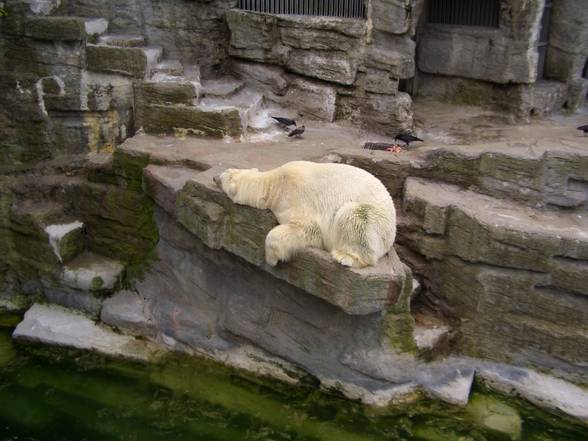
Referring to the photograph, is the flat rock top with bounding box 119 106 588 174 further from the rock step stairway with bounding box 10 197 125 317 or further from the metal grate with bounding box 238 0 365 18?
the metal grate with bounding box 238 0 365 18

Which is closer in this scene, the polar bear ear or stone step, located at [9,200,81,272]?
the polar bear ear

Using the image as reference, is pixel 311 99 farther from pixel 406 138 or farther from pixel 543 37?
pixel 543 37

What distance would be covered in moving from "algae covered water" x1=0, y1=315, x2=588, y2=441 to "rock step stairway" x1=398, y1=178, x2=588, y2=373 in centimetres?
78

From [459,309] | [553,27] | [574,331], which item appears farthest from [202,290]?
[553,27]

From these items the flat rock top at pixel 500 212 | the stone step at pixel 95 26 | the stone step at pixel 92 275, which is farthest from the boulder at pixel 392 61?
the stone step at pixel 92 275

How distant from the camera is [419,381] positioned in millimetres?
7359

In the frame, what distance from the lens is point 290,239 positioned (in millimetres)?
6465

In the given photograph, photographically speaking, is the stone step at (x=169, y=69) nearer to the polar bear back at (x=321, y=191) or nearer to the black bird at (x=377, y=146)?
the black bird at (x=377, y=146)

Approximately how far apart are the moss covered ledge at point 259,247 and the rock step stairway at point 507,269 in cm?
105

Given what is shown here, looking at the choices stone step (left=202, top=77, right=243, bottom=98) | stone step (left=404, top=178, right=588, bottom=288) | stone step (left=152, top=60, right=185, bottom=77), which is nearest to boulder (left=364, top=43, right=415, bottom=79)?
stone step (left=202, top=77, right=243, bottom=98)

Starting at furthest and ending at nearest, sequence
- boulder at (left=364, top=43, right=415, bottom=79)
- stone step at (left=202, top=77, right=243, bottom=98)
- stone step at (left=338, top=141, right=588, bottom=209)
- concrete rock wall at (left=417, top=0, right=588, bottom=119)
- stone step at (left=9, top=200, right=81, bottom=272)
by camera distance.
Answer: concrete rock wall at (left=417, top=0, right=588, bottom=119) < stone step at (left=202, top=77, right=243, bottom=98) < boulder at (left=364, top=43, right=415, bottom=79) < stone step at (left=9, top=200, right=81, bottom=272) < stone step at (left=338, top=141, right=588, bottom=209)

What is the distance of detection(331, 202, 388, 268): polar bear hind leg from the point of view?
6.21 metres

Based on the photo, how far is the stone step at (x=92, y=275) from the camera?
340 inches

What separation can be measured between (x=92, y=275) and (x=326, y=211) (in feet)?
12.7
